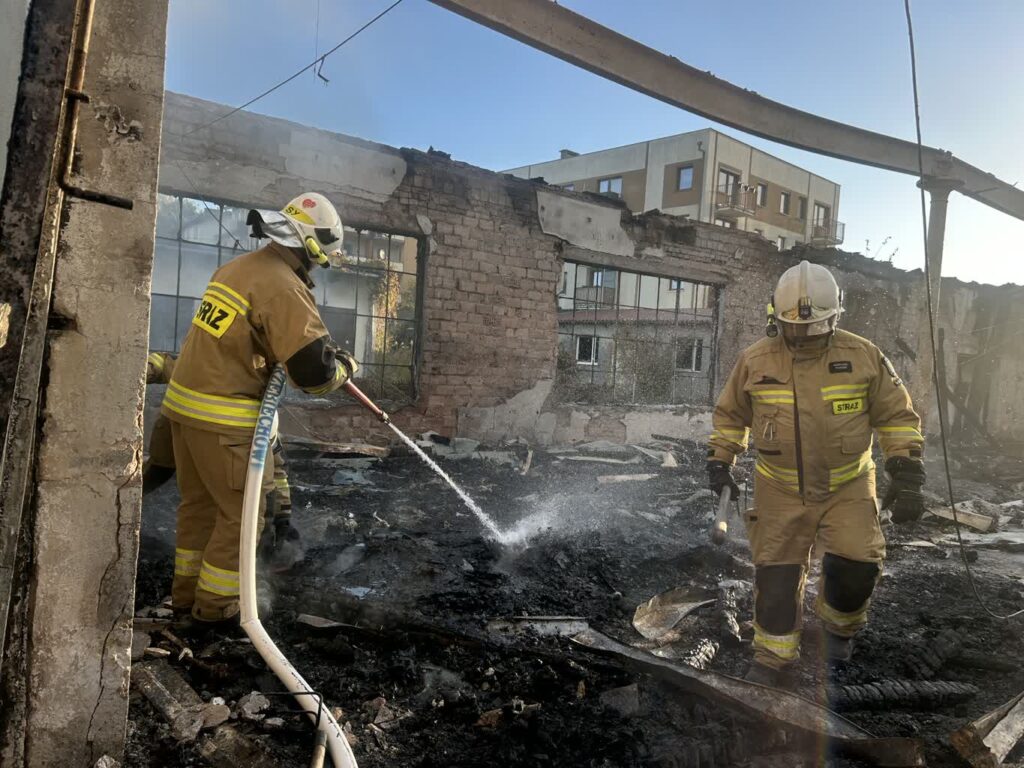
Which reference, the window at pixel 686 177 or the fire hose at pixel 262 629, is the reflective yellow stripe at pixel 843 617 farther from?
the window at pixel 686 177

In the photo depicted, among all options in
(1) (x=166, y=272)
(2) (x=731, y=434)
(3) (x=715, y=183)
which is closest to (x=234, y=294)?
(2) (x=731, y=434)

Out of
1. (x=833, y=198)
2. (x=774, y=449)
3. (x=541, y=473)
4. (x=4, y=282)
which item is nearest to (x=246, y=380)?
(x=4, y=282)

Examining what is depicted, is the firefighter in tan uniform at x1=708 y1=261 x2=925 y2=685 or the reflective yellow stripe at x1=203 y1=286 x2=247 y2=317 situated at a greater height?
the reflective yellow stripe at x1=203 y1=286 x2=247 y2=317

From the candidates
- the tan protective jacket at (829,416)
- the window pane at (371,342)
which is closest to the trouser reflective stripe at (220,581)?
the tan protective jacket at (829,416)

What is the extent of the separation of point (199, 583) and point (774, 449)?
259 centimetres

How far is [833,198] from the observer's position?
42000mm

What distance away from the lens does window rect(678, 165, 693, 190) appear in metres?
34.9

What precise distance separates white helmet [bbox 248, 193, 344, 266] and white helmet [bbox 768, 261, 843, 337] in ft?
6.95

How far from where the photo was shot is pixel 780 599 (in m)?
2.93

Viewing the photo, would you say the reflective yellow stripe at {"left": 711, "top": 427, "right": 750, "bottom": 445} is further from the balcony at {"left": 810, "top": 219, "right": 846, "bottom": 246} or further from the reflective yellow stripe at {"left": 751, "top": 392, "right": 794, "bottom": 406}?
the balcony at {"left": 810, "top": 219, "right": 846, "bottom": 246}

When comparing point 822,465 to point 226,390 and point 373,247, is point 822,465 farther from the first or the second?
point 373,247

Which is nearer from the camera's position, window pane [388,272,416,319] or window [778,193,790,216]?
window pane [388,272,416,319]

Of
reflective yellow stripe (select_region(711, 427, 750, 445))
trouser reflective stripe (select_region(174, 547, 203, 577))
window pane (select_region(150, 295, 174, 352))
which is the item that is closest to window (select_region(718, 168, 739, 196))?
window pane (select_region(150, 295, 174, 352))

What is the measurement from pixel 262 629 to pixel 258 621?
0.12 ft
